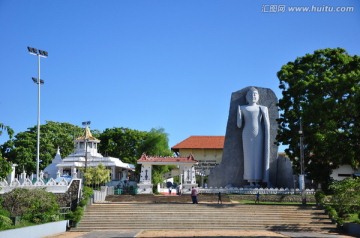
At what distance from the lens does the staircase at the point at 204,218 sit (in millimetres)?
25750

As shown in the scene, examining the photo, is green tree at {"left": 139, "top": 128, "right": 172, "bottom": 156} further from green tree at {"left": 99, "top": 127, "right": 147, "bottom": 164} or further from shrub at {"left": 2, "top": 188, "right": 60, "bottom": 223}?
shrub at {"left": 2, "top": 188, "right": 60, "bottom": 223}

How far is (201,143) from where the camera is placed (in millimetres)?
69562

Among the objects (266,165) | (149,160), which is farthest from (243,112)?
(149,160)

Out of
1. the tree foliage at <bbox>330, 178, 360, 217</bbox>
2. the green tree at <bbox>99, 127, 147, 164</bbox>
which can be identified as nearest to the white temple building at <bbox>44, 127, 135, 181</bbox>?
the green tree at <bbox>99, 127, 147, 164</bbox>

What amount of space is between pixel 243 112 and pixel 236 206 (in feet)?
44.6

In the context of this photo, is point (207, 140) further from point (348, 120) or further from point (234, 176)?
point (348, 120)

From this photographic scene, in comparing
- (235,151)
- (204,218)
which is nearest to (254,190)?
(235,151)

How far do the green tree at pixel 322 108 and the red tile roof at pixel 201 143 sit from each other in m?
32.2

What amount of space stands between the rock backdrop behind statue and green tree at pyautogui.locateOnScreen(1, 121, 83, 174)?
27530 millimetres

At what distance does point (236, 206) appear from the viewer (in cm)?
2895

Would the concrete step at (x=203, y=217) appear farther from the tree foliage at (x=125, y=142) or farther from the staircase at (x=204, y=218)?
the tree foliage at (x=125, y=142)

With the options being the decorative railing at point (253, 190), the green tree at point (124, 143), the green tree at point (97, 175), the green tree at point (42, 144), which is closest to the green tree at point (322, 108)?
the decorative railing at point (253, 190)

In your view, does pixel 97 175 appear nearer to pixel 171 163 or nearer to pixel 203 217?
pixel 171 163

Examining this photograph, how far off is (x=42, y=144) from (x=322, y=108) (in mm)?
43948
